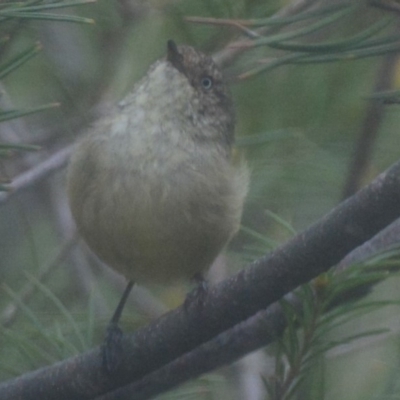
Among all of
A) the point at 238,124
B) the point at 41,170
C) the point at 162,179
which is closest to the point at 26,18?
the point at 162,179

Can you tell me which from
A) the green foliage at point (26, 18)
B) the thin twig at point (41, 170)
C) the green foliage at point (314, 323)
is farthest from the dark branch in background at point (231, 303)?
the thin twig at point (41, 170)

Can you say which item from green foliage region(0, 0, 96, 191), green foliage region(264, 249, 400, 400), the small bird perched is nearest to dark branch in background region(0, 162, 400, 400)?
green foliage region(264, 249, 400, 400)

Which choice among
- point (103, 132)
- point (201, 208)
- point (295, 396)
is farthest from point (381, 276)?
point (103, 132)

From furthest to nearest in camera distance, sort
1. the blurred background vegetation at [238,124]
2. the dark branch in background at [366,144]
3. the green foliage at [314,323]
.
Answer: the blurred background vegetation at [238,124] → the dark branch in background at [366,144] → the green foliage at [314,323]

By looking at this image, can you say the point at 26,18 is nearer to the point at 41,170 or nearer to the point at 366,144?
the point at 366,144

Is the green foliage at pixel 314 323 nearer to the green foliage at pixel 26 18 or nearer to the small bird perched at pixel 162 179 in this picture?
the green foliage at pixel 26 18

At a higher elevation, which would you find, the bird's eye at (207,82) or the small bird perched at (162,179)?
the bird's eye at (207,82)

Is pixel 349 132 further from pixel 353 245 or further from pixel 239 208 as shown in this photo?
pixel 353 245

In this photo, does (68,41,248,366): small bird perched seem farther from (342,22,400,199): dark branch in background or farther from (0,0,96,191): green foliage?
(0,0,96,191): green foliage
